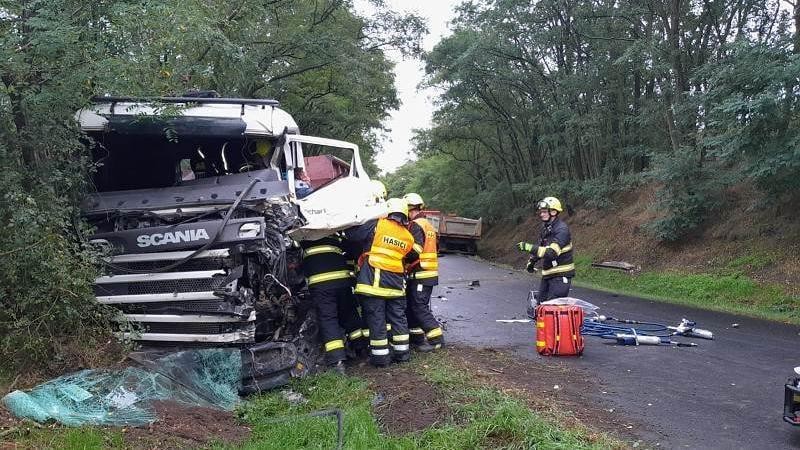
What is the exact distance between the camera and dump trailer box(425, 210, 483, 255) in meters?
29.1

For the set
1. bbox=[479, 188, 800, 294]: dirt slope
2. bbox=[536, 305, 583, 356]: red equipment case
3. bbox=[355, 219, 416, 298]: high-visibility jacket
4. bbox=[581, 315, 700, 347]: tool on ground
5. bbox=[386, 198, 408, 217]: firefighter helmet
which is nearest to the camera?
bbox=[355, 219, 416, 298]: high-visibility jacket

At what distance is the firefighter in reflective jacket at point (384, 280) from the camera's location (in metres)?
6.46

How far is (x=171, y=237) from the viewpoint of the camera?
5.29 m

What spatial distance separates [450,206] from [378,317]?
34.9 meters

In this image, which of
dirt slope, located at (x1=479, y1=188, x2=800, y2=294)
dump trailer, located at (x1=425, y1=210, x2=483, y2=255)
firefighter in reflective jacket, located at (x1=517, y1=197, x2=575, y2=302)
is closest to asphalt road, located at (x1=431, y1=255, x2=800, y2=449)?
firefighter in reflective jacket, located at (x1=517, y1=197, x2=575, y2=302)

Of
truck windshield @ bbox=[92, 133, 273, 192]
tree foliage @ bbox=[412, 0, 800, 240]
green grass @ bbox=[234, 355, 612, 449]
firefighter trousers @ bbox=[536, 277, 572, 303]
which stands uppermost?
tree foliage @ bbox=[412, 0, 800, 240]

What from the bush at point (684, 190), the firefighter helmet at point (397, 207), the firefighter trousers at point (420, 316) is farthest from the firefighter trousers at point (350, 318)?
the bush at point (684, 190)

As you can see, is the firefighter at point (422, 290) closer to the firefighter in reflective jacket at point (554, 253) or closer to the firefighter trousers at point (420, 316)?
the firefighter trousers at point (420, 316)

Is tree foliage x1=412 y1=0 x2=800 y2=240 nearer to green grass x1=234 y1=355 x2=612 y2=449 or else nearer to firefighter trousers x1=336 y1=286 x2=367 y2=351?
firefighter trousers x1=336 y1=286 x2=367 y2=351

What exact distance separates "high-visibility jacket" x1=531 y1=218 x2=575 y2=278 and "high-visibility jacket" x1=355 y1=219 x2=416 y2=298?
8.58 feet

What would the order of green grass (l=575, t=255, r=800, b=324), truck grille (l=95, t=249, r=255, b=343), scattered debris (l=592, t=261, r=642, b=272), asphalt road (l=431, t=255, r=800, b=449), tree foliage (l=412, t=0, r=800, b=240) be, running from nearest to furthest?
asphalt road (l=431, t=255, r=800, b=449), truck grille (l=95, t=249, r=255, b=343), green grass (l=575, t=255, r=800, b=324), tree foliage (l=412, t=0, r=800, b=240), scattered debris (l=592, t=261, r=642, b=272)

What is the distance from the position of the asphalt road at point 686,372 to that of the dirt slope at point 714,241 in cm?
300

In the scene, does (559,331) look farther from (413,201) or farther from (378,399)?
(378,399)

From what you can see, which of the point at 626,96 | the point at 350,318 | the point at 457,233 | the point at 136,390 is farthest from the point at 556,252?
the point at 457,233
